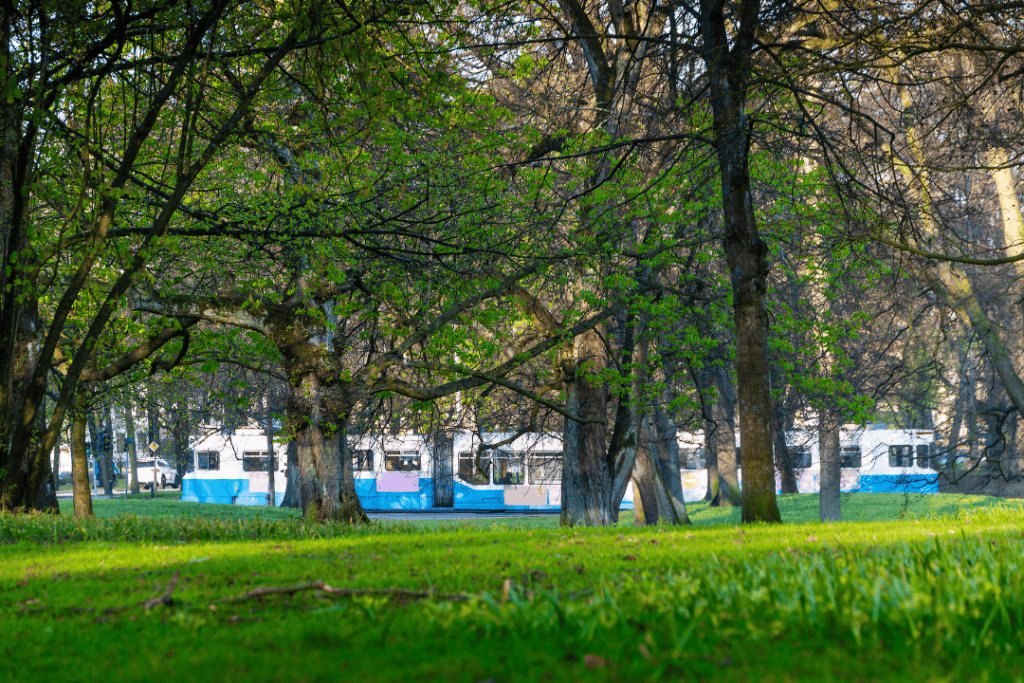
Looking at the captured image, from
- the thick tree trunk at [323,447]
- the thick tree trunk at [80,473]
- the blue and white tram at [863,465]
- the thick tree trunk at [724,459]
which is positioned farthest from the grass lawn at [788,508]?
the thick tree trunk at [323,447]

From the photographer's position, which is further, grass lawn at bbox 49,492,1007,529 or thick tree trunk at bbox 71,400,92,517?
grass lawn at bbox 49,492,1007,529

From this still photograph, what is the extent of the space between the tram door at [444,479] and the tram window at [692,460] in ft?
42.7

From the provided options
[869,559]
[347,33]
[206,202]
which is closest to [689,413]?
[206,202]

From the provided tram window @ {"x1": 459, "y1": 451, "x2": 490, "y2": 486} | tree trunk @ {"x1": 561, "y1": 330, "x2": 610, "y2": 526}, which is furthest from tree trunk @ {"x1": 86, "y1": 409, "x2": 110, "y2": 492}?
tram window @ {"x1": 459, "y1": 451, "x2": 490, "y2": 486}

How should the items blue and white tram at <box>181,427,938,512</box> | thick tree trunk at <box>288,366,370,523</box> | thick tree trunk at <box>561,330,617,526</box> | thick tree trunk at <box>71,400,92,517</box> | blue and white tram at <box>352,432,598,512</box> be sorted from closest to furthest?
thick tree trunk at <box>288,366,370,523</box> < thick tree trunk at <box>561,330,617,526</box> < thick tree trunk at <box>71,400,92,517</box> < blue and white tram at <box>181,427,938,512</box> < blue and white tram at <box>352,432,598,512</box>

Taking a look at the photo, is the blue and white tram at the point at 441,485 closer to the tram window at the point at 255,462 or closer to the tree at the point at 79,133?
the tram window at the point at 255,462

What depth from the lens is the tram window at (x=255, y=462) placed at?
3984 cm

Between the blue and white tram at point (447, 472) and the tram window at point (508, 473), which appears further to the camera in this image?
the tram window at point (508, 473)

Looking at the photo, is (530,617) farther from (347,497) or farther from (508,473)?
(508,473)

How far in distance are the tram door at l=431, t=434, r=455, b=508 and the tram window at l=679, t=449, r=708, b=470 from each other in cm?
1302

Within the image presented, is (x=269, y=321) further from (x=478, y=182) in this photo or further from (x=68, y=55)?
(x=68, y=55)

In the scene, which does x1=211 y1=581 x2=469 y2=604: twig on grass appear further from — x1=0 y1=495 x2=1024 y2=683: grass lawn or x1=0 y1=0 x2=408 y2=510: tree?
x1=0 y1=0 x2=408 y2=510: tree

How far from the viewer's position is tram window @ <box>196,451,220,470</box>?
3962cm

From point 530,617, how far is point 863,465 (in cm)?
3334
